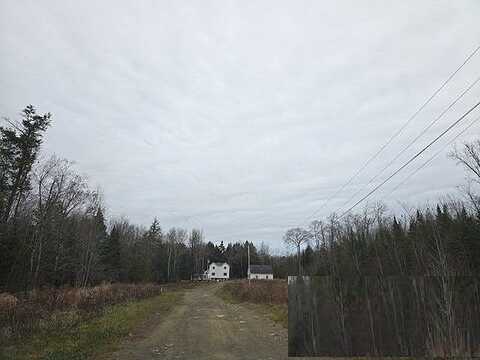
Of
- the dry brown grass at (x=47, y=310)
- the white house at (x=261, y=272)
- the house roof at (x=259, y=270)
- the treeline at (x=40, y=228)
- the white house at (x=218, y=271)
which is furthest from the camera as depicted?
the white house at (x=218, y=271)

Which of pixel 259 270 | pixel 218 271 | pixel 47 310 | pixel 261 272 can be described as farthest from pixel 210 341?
pixel 218 271

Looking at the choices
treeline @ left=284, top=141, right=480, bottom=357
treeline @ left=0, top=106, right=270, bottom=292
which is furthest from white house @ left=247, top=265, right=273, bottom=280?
treeline @ left=284, top=141, right=480, bottom=357

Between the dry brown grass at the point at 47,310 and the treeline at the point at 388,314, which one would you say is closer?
the treeline at the point at 388,314

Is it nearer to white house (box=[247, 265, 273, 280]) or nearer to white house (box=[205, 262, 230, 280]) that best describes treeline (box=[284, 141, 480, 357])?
white house (box=[247, 265, 273, 280])

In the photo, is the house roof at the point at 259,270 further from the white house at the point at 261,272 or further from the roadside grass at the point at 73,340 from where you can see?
the roadside grass at the point at 73,340

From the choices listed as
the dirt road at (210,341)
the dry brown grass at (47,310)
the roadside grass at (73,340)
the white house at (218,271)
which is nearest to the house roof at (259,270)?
the white house at (218,271)

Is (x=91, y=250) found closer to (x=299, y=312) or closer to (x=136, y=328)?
(x=136, y=328)

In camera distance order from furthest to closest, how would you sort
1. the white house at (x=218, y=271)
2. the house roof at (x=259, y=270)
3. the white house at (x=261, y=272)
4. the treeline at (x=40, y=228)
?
the white house at (x=218, y=271) → the house roof at (x=259, y=270) → the white house at (x=261, y=272) → the treeline at (x=40, y=228)

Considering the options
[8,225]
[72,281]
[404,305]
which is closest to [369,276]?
[404,305]

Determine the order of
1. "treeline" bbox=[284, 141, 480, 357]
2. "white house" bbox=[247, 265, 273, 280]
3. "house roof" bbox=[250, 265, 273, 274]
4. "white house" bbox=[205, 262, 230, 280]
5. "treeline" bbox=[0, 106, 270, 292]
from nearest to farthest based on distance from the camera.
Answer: "treeline" bbox=[284, 141, 480, 357], "treeline" bbox=[0, 106, 270, 292], "white house" bbox=[247, 265, 273, 280], "house roof" bbox=[250, 265, 273, 274], "white house" bbox=[205, 262, 230, 280]

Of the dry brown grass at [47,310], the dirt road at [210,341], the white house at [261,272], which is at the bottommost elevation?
the dirt road at [210,341]

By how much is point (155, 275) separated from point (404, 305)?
216ft

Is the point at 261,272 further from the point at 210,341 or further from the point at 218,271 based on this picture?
the point at 210,341

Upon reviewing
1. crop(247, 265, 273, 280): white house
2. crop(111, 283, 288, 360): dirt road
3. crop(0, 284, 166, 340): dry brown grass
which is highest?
crop(247, 265, 273, 280): white house
